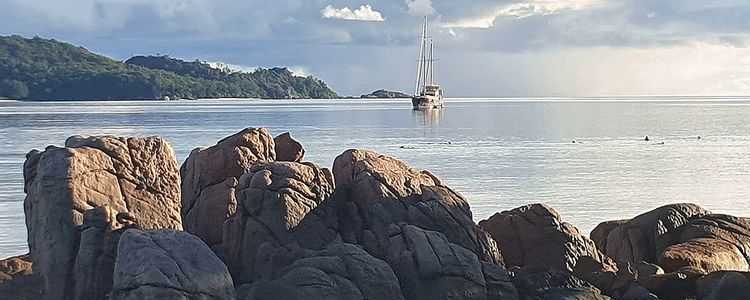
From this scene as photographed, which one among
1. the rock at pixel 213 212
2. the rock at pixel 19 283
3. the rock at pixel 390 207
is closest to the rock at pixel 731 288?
the rock at pixel 390 207

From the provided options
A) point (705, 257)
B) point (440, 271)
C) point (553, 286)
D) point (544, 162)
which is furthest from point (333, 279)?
point (544, 162)

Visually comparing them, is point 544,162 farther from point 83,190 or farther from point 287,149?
point 83,190

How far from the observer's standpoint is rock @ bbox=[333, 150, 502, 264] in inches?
659

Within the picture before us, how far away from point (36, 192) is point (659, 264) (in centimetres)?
970

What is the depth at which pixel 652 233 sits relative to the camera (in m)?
19.4

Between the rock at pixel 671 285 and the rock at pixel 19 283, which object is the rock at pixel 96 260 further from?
the rock at pixel 671 285

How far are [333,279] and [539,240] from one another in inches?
209

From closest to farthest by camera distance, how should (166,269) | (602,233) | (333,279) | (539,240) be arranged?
(166,269), (333,279), (539,240), (602,233)

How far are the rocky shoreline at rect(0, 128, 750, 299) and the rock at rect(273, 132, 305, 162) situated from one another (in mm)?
1158

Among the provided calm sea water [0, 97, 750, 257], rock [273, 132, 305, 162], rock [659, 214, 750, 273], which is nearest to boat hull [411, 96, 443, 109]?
calm sea water [0, 97, 750, 257]

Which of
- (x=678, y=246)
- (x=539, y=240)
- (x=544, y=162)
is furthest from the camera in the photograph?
(x=544, y=162)

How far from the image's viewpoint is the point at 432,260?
15180mm

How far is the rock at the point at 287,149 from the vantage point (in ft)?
69.7

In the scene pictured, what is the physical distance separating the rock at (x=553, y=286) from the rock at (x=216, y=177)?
5.46 metres
